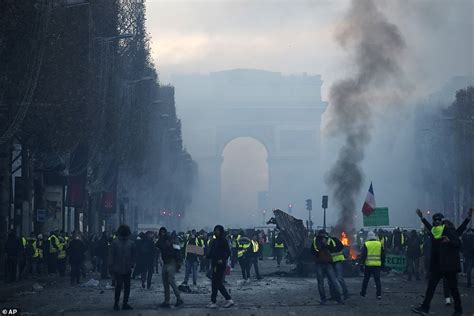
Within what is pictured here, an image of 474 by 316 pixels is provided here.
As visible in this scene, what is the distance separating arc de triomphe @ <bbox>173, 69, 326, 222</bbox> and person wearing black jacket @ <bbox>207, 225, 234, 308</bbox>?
130 m

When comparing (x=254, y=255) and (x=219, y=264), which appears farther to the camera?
(x=254, y=255)

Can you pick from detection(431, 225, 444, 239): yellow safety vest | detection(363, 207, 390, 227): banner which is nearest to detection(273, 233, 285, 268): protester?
detection(363, 207, 390, 227): banner

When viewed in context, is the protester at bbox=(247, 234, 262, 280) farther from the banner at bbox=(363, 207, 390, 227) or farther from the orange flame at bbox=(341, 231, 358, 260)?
the banner at bbox=(363, 207, 390, 227)

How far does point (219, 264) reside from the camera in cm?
2373

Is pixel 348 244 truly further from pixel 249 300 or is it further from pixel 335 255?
pixel 335 255

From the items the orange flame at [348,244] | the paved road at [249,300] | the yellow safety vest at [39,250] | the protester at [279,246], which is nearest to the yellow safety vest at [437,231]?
the paved road at [249,300]

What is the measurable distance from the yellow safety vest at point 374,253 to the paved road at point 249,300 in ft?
3.00

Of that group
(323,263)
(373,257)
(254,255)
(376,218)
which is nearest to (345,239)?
(376,218)

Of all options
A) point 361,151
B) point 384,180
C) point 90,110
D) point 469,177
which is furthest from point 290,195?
point 90,110

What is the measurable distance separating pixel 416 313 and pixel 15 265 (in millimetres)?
18653

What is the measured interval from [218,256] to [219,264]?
0.22 metres

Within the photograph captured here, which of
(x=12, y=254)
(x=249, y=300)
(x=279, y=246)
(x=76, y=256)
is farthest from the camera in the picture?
(x=279, y=246)

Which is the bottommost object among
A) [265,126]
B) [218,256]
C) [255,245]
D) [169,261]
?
[169,261]

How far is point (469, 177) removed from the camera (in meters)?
74.9
